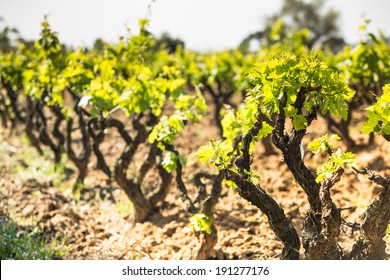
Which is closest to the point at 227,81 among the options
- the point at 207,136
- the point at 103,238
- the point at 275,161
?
the point at 207,136

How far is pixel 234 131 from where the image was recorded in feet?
13.7

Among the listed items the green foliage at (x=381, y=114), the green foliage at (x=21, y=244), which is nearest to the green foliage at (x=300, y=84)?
the green foliage at (x=381, y=114)

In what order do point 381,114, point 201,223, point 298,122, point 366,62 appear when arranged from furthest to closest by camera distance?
point 366,62 < point 201,223 < point 298,122 < point 381,114

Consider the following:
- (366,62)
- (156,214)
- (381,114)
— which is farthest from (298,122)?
(366,62)

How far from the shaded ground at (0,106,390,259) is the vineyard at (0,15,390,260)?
0.02 m

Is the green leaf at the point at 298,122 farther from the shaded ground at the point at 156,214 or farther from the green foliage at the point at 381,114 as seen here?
the shaded ground at the point at 156,214

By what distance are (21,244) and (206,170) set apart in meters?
2.38

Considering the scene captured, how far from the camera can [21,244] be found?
4.28m

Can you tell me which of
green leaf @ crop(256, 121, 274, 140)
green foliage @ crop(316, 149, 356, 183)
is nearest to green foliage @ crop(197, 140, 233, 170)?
green leaf @ crop(256, 121, 274, 140)

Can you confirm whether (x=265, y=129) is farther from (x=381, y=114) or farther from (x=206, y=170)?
(x=206, y=170)

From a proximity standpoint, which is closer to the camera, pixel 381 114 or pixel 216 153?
pixel 381 114

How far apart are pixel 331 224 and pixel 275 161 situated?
12.8ft

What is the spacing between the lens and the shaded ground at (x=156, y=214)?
14.2 ft

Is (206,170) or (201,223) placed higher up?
(206,170)
